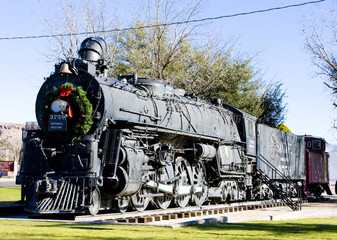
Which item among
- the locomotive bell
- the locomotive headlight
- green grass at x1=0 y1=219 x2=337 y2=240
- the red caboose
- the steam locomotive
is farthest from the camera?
the red caboose

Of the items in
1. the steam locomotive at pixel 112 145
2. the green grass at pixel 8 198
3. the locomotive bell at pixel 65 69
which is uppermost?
the locomotive bell at pixel 65 69

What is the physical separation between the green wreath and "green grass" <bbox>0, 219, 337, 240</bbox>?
285cm

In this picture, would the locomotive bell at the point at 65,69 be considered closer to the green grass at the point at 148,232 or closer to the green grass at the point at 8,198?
the green grass at the point at 148,232

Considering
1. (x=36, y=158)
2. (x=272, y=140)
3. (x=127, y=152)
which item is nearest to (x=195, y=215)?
(x=127, y=152)

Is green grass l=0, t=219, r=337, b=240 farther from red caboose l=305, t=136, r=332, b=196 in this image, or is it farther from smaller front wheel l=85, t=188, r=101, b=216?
red caboose l=305, t=136, r=332, b=196

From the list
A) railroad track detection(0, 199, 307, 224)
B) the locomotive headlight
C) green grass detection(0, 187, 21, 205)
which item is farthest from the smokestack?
green grass detection(0, 187, 21, 205)

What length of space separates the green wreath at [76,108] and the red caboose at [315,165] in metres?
21.0

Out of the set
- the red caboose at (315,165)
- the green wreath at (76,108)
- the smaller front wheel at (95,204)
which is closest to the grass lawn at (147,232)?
the smaller front wheel at (95,204)

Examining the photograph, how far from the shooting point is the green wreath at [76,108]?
12.4m

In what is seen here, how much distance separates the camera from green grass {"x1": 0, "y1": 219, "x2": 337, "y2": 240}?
8.33 m

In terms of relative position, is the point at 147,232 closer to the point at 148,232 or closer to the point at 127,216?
the point at 148,232

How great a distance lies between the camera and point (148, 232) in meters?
9.12

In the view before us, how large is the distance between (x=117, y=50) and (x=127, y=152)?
20437 mm

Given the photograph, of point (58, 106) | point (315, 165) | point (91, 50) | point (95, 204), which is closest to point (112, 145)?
point (95, 204)
